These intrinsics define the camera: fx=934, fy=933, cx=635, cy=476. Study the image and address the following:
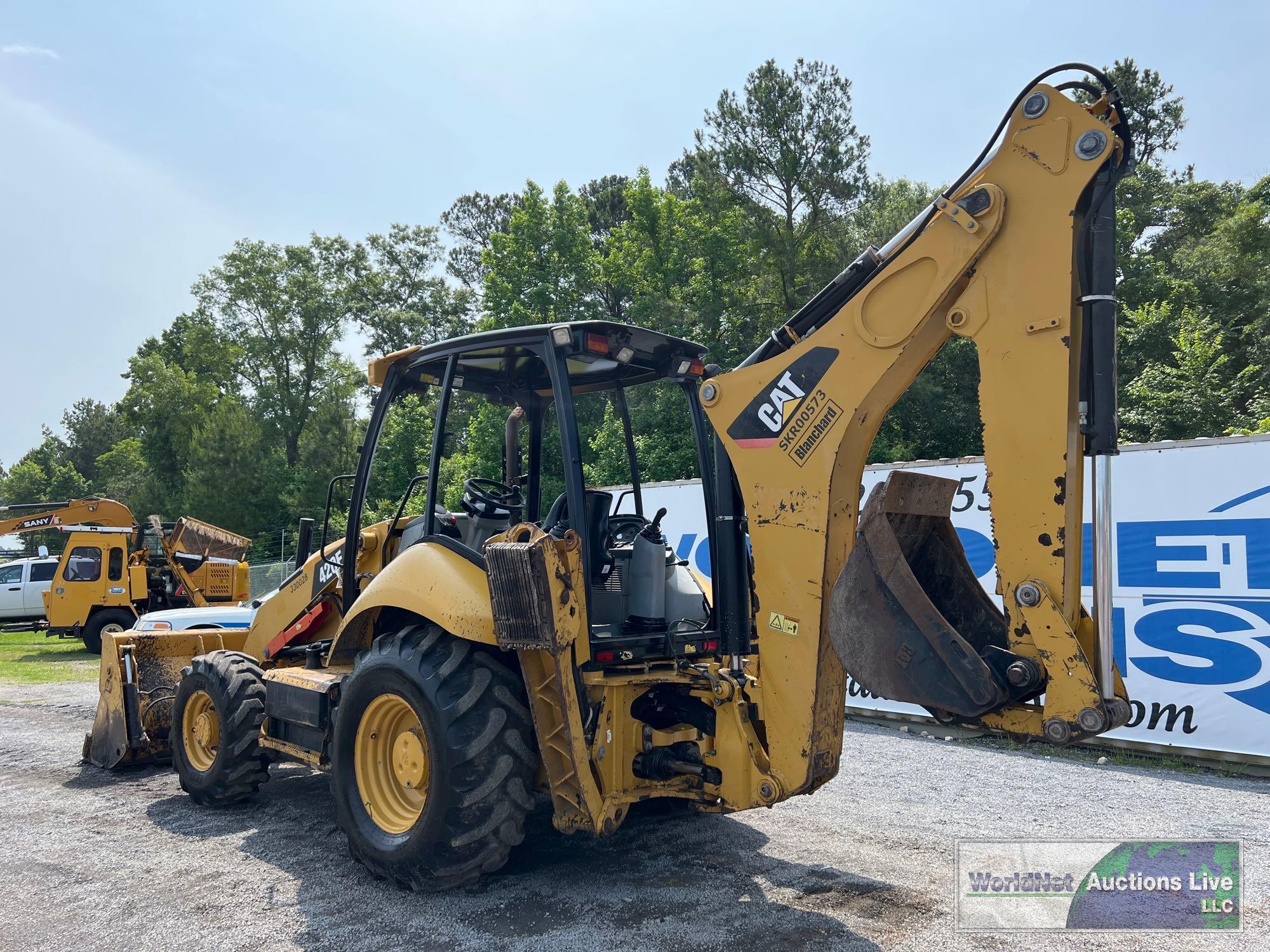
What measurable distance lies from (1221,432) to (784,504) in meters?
19.5

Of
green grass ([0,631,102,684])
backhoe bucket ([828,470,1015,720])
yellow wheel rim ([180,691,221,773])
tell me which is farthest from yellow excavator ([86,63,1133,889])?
green grass ([0,631,102,684])

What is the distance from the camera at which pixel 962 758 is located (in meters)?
7.89

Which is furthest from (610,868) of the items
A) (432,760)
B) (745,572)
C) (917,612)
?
(917,612)

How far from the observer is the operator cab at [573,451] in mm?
4719

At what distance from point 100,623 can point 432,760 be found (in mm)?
16960

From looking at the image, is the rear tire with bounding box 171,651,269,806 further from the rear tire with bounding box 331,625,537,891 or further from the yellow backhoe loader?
the yellow backhoe loader

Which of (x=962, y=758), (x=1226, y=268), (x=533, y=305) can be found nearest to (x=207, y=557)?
(x=533, y=305)

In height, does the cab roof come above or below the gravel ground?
above

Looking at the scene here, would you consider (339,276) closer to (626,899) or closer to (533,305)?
(533,305)

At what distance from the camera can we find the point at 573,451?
15.1 ft

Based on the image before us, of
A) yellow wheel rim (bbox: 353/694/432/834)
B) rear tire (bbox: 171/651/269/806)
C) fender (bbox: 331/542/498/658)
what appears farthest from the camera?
rear tire (bbox: 171/651/269/806)

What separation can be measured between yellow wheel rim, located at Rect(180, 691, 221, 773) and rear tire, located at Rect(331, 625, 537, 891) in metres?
1.95

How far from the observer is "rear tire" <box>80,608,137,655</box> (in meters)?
18.2

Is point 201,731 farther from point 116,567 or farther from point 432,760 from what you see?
point 116,567
